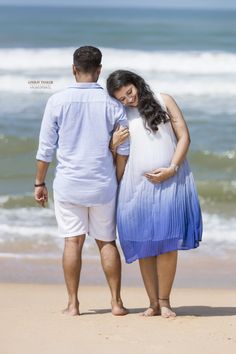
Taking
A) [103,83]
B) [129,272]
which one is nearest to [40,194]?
[129,272]

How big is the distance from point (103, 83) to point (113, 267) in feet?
39.4

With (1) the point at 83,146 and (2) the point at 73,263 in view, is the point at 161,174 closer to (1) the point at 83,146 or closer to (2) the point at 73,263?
(1) the point at 83,146

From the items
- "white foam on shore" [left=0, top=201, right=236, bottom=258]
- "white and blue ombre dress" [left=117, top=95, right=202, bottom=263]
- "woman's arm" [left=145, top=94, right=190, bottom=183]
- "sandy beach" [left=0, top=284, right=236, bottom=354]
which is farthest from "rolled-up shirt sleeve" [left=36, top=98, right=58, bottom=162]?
"white foam on shore" [left=0, top=201, right=236, bottom=258]

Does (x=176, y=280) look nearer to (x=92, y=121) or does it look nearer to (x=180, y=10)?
(x=92, y=121)

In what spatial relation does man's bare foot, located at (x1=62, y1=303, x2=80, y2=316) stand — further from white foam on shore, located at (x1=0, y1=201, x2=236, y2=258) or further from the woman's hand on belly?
white foam on shore, located at (x1=0, y1=201, x2=236, y2=258)

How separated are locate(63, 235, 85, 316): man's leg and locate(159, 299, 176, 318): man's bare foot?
0.46 metres

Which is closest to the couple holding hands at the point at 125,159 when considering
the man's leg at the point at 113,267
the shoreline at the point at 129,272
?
the man's leg at the point at 113,267

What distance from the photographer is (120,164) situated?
5.30 m

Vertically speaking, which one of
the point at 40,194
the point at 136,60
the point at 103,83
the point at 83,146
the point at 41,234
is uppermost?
the point at 83,146

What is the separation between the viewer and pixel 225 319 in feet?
17.6

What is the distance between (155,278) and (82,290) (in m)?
1.28

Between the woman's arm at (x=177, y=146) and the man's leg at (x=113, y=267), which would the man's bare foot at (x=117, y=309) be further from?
the woman's arm at (x=177, y=146)

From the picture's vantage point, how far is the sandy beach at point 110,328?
15.5 feet

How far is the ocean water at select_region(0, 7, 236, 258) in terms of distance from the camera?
343 inches
